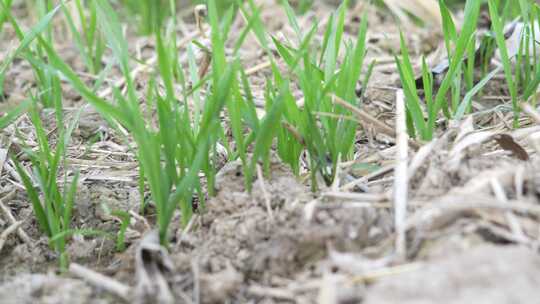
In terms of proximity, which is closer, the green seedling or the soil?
the soil

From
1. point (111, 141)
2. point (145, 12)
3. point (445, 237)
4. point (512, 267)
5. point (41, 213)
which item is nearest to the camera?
point (512, 267)

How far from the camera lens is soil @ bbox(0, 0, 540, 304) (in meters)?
1.08

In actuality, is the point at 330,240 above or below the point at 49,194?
below

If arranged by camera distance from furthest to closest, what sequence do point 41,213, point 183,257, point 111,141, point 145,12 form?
point 145,12
point 111,141
point 41,213
point 183,257

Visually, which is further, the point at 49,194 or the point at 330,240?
the point at 49,194

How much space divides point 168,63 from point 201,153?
0.19 metres

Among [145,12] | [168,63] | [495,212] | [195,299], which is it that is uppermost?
[145,12]

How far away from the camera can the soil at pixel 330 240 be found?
108 cm

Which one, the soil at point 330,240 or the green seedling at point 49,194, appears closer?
the soil at point 330,240

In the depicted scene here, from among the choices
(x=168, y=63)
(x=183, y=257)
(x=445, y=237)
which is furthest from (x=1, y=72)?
(x=445, y=237)

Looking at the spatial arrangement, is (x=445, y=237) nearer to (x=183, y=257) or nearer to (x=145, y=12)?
(x=183, y=257)

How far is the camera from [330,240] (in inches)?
49.9

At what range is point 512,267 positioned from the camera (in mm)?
1052

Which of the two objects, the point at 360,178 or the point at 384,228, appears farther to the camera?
the point at 360,178
